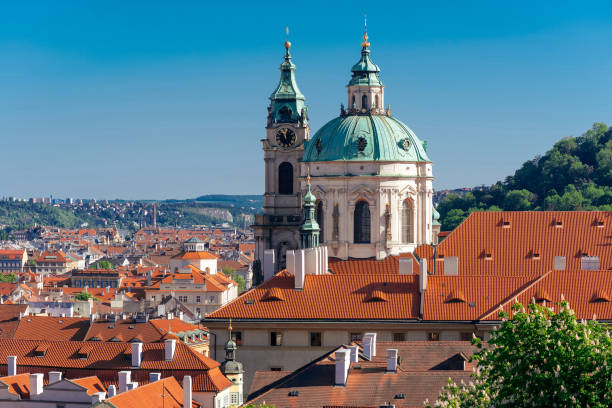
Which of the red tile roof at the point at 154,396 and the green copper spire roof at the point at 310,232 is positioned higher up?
the green copper spire roof at the point at 310,232

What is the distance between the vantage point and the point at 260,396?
6122cm

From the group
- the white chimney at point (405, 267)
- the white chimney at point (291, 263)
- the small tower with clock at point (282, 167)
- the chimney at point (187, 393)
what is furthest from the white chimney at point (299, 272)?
the small tower with clock at point (282, 167)

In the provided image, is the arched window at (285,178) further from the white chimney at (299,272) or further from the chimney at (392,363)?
the chimney at (392,363)

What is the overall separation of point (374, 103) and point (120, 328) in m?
26.2

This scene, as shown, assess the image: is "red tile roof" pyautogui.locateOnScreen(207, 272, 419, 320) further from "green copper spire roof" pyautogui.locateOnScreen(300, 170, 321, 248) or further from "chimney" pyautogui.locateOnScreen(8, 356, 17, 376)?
"green copper spire roof" pyautogui.locateOnScreen(300, 170, 321, 248)

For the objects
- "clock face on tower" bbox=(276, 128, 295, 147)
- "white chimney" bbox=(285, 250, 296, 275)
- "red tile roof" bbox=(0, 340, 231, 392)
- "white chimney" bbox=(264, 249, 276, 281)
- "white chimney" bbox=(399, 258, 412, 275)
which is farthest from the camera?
"clock face on tower" bbox=(276, 128, 295, 147)

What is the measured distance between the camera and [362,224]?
109250 millimetres

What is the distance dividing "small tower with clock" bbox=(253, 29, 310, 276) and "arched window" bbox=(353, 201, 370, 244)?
2257 centimetres

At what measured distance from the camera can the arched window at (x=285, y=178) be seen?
134 metres

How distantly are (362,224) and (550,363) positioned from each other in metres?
66.7

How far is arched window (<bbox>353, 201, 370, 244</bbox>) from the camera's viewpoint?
10906 centimetres

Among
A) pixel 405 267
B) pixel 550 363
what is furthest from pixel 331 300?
pixel 550 363

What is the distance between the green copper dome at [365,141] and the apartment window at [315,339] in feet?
100

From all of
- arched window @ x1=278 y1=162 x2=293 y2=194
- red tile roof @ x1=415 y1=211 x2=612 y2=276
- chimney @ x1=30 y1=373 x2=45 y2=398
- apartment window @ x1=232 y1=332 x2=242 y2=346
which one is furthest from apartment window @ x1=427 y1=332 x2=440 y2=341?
arched window @ x1=278 y1=162 x2=293 y2=194
